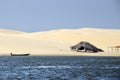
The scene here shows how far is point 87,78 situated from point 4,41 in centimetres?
12699

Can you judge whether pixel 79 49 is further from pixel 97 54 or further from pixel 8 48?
pixel 8 48

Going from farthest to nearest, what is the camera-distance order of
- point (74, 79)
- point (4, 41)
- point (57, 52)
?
1. point (4, 41)
2. point (57, 52)
3. point (74, 79)

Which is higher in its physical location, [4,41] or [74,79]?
[4,41]

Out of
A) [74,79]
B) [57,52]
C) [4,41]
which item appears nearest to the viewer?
[74,79]

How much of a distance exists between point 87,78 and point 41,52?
4295 inches

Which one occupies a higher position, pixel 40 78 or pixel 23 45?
pixel 23 45

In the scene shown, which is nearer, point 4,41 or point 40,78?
point 40,78

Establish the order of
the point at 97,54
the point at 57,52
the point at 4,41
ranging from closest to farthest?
the point at 97,54, the point at 57,52, the point at 4,41

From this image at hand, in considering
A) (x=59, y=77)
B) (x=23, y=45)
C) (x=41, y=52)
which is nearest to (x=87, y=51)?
(x=41, y=52)

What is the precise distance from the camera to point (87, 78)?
67938 mm

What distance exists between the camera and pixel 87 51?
167875 millimetres

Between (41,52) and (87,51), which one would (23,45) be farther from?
(87,51)

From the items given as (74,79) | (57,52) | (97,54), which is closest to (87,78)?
(74,79)

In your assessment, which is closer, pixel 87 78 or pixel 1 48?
pixel 87 78
